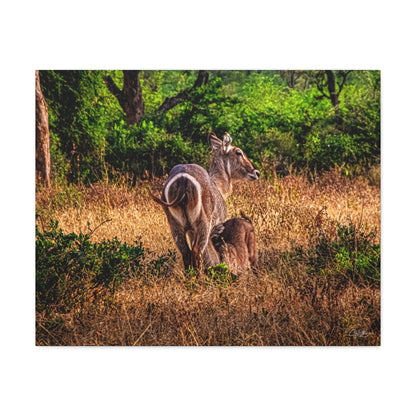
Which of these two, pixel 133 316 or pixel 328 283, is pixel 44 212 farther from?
pixel 328 283

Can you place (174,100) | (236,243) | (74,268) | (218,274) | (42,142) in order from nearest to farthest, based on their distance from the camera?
1. (74,268)
2. (218,274)
3. (236,243)
4. (42,142)
5. (174,100)

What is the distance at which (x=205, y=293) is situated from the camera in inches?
223

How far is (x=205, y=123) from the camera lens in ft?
20.6

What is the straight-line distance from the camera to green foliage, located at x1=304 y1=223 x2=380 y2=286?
19.0ft

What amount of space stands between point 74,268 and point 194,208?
119 cm

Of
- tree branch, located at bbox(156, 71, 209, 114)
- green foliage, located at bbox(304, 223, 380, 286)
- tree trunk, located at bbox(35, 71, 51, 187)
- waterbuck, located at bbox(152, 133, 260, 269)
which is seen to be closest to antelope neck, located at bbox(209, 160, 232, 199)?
waterbuck, located at bbox(152, 133, 260, 269)

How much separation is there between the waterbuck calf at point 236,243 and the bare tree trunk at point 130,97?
146 centimetres

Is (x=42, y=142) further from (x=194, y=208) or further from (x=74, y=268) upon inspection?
(x=194, y=208)

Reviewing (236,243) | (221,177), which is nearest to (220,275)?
(236,243)

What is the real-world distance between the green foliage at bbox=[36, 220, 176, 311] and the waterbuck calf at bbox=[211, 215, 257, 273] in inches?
22.3

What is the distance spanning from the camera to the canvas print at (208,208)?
5.61m

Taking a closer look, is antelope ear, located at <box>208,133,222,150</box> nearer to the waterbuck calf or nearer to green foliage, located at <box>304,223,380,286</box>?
the waterbuck calf

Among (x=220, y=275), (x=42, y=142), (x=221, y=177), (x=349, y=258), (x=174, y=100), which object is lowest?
(x=220, y=275)
